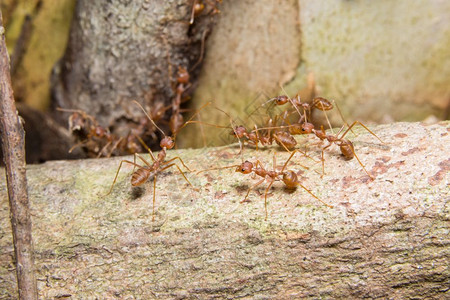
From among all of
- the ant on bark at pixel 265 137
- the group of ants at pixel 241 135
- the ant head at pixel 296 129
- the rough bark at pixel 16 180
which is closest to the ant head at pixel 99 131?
the group of ants at pixel 241 135

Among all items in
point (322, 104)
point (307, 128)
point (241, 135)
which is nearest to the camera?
point (307, 128)

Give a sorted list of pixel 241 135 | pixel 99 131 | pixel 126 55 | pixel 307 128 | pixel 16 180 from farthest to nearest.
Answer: pixel 99 131
pixel 126 55
pixel 241 135
pixel 307 128
pixel 16 180

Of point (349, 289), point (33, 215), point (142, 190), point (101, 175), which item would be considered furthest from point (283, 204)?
point (33, 215)

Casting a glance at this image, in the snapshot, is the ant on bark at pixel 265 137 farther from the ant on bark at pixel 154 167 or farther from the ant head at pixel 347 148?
the ant on bark at pixel 154 167

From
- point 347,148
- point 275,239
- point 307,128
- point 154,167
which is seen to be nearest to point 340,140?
point 347,148

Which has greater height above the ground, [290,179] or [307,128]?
[307,128]

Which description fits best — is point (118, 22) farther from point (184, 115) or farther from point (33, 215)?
point (33, 215)

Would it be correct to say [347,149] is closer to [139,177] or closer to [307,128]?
[307,128]
